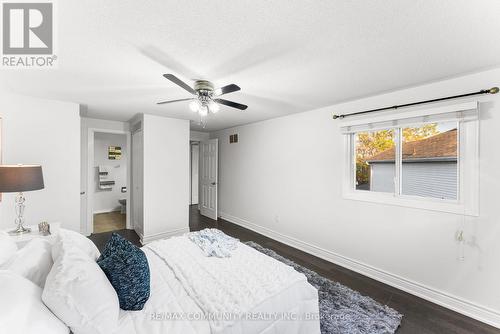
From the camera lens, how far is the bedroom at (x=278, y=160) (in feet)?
4.35

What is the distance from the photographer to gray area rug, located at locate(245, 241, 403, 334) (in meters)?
1.96

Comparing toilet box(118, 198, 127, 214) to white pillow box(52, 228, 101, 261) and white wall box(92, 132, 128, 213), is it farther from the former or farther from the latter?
white pillow box(52, 228, 101, 261)

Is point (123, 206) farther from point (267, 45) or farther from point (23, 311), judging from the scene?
point (267, 45)

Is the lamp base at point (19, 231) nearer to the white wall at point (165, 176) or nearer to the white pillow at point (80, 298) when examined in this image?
the white wall at point (165, 176)

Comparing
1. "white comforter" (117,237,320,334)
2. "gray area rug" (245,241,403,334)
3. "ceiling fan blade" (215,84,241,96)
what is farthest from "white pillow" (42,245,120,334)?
"gray area rug" (245,241,403,334)

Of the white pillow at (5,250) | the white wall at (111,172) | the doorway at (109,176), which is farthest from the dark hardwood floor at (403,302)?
the white wall at (111,172)

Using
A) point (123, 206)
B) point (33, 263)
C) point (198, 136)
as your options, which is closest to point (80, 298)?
point (33, 263)

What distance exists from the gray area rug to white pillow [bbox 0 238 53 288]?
7.09 feet

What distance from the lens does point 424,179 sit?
262cm

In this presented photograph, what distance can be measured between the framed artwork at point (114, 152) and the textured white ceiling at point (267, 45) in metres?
3.96

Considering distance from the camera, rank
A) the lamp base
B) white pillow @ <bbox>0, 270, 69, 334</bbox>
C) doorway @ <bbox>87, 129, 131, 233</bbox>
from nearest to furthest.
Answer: white pillow @ <bbox>0, 270, 69, 334</bbox> < the lamp base < doorway @ <bbox>87, 129, 131, 233</bbox>

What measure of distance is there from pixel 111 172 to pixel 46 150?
3769 millimetres

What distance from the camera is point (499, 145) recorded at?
2.06 metres

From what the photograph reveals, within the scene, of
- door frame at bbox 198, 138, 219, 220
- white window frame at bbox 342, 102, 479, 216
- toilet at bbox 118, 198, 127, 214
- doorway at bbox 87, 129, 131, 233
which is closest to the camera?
white window frame at bbox 342, 102, 479, 216
